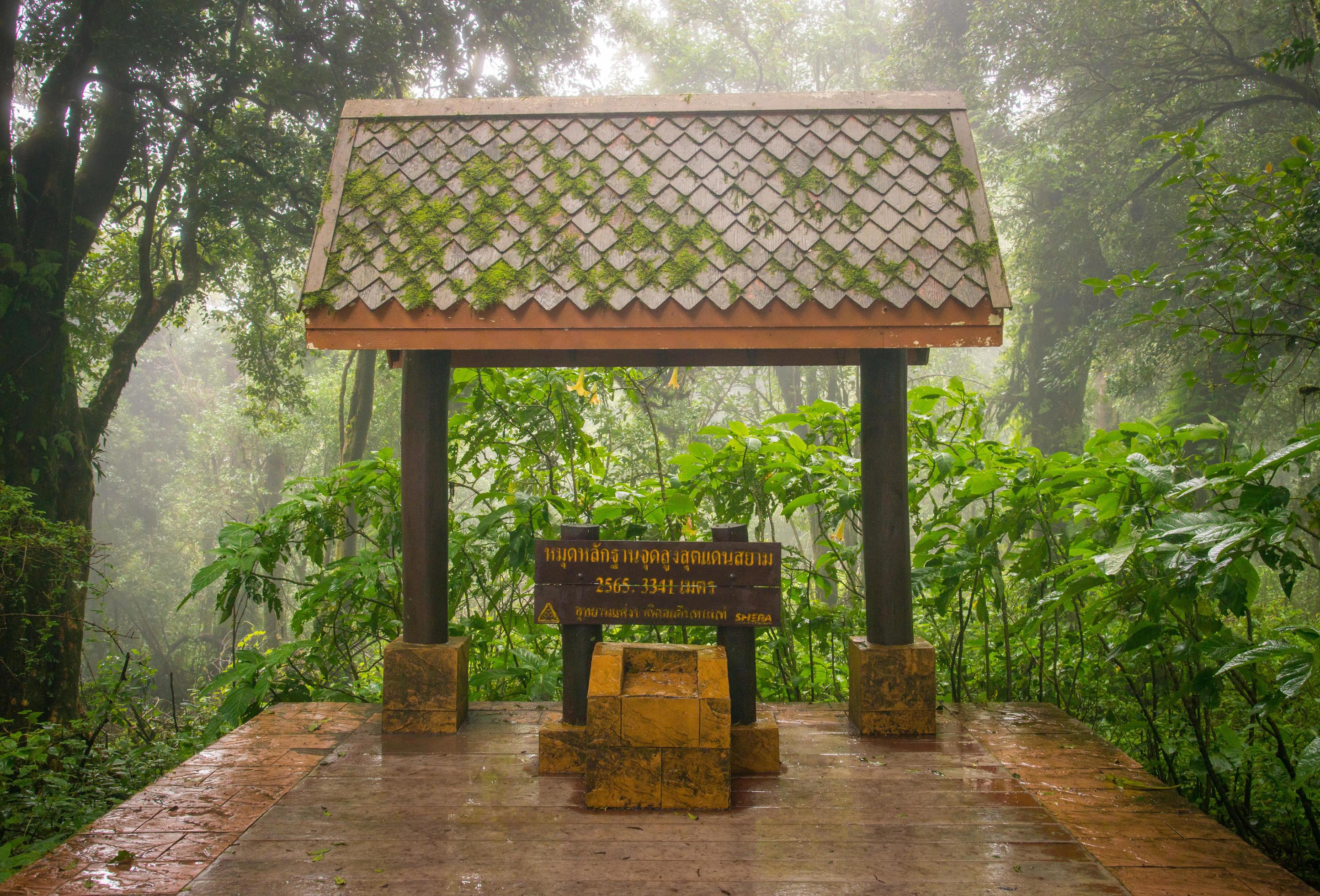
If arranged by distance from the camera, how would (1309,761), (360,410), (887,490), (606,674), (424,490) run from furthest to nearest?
(360,410) → (424,490) → (887,490) → (606,674) → (1309,761)

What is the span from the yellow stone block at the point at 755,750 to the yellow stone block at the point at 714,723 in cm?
34

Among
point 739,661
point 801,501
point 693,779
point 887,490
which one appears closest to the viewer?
point 693,779

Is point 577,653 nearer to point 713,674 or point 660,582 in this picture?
point 660,582

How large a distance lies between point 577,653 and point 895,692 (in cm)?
157

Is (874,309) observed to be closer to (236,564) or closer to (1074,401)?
(236,564)

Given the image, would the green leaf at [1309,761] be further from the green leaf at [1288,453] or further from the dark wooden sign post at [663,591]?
the dark wooden sign post at [663,591]

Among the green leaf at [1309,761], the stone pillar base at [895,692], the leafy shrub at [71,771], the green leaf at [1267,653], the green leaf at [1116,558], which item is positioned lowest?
the leafy shrub at [71,771]

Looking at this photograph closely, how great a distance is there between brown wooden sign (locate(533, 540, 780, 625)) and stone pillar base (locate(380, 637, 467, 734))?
0.73 metres

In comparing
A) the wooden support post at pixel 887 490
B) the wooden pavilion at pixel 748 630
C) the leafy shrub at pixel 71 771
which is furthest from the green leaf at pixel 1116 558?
the leafy shrub at pixel 71 771

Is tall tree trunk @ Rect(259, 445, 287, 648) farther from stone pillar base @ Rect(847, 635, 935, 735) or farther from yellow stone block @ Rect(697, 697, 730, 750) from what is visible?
yellow stone block @ Rect(697, 697, 730, 750)

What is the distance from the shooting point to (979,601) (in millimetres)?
4410

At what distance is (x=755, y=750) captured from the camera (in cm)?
362

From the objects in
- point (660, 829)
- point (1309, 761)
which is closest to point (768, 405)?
point (660, 829)

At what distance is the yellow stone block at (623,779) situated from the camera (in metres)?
3.26
